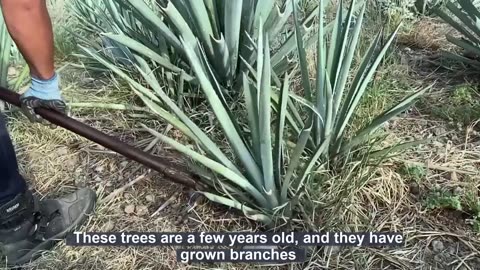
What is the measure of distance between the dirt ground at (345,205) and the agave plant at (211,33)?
26 cm

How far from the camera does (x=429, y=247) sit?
6.44 ft

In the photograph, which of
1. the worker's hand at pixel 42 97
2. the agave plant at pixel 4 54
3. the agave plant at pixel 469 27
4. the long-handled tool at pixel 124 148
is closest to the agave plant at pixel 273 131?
the long-handled tool at pixel 124 148

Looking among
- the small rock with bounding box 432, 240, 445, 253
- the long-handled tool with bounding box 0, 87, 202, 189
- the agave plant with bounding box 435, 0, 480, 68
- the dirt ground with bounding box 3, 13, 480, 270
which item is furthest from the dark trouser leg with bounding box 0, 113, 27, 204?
the agave plant with bounding box 435, 0, 480, 68

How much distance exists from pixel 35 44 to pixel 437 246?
139cm

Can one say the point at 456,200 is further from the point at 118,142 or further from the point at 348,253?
the point at 118,142

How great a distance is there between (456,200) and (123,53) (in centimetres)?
148

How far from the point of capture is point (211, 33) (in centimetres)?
237

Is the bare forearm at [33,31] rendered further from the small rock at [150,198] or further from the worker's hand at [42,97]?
the small rock at [150,198]

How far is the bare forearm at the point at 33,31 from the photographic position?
71.9 inches

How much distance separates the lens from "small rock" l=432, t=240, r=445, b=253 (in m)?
1.95

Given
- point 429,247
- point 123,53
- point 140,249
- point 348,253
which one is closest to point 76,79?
point 123,53

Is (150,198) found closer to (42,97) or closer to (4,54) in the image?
(42,97)

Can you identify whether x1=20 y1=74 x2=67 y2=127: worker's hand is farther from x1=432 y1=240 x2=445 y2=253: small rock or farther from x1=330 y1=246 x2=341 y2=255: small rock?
x1=432 y1=240 x2=445 y2=253: small rock

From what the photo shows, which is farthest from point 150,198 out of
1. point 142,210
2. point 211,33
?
point 211,33
